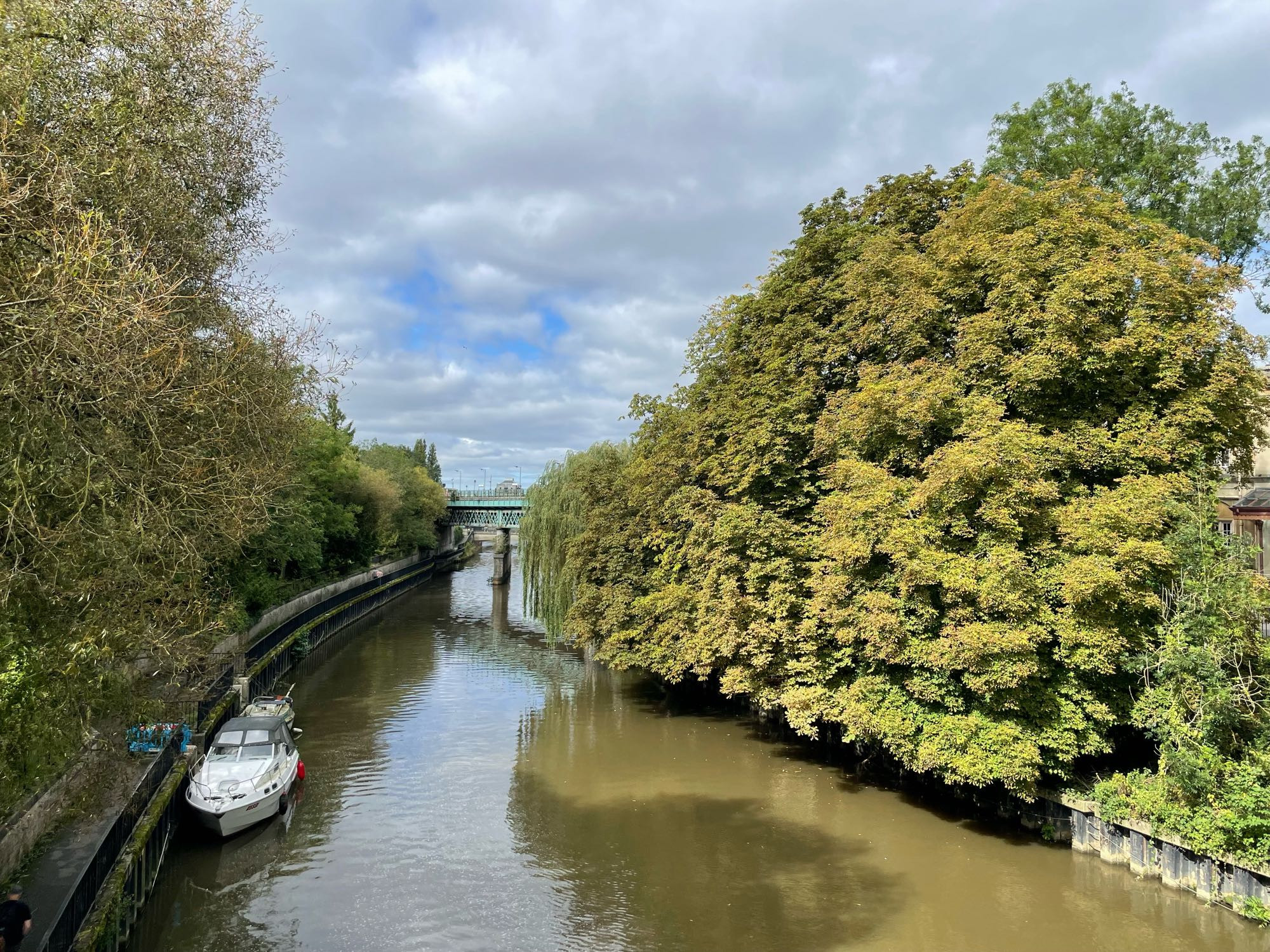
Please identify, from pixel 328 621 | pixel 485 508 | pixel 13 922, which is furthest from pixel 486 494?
pixel 13 922

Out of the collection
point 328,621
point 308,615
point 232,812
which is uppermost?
point 308,615

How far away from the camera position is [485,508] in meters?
82.4

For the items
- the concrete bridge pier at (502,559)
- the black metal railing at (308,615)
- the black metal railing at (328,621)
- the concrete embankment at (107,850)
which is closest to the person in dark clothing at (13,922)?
the concrete embankment at (107,850)

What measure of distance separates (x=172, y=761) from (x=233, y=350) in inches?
443

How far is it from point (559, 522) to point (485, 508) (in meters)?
50.3

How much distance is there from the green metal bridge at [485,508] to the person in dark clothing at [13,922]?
6380 centimetres

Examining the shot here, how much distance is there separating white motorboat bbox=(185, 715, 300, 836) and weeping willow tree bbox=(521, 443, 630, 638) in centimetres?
1237

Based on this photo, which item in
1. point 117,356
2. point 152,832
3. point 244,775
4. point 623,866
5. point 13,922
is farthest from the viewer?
point 244,775

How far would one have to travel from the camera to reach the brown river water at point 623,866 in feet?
41.6

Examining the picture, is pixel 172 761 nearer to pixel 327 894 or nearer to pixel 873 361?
pixel 327 894

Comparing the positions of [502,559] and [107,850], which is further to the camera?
[502,559]

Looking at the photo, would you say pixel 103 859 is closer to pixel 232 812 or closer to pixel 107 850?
pixel 107 850

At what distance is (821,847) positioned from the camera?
16.0m

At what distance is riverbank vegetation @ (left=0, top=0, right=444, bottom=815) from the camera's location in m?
6.34
